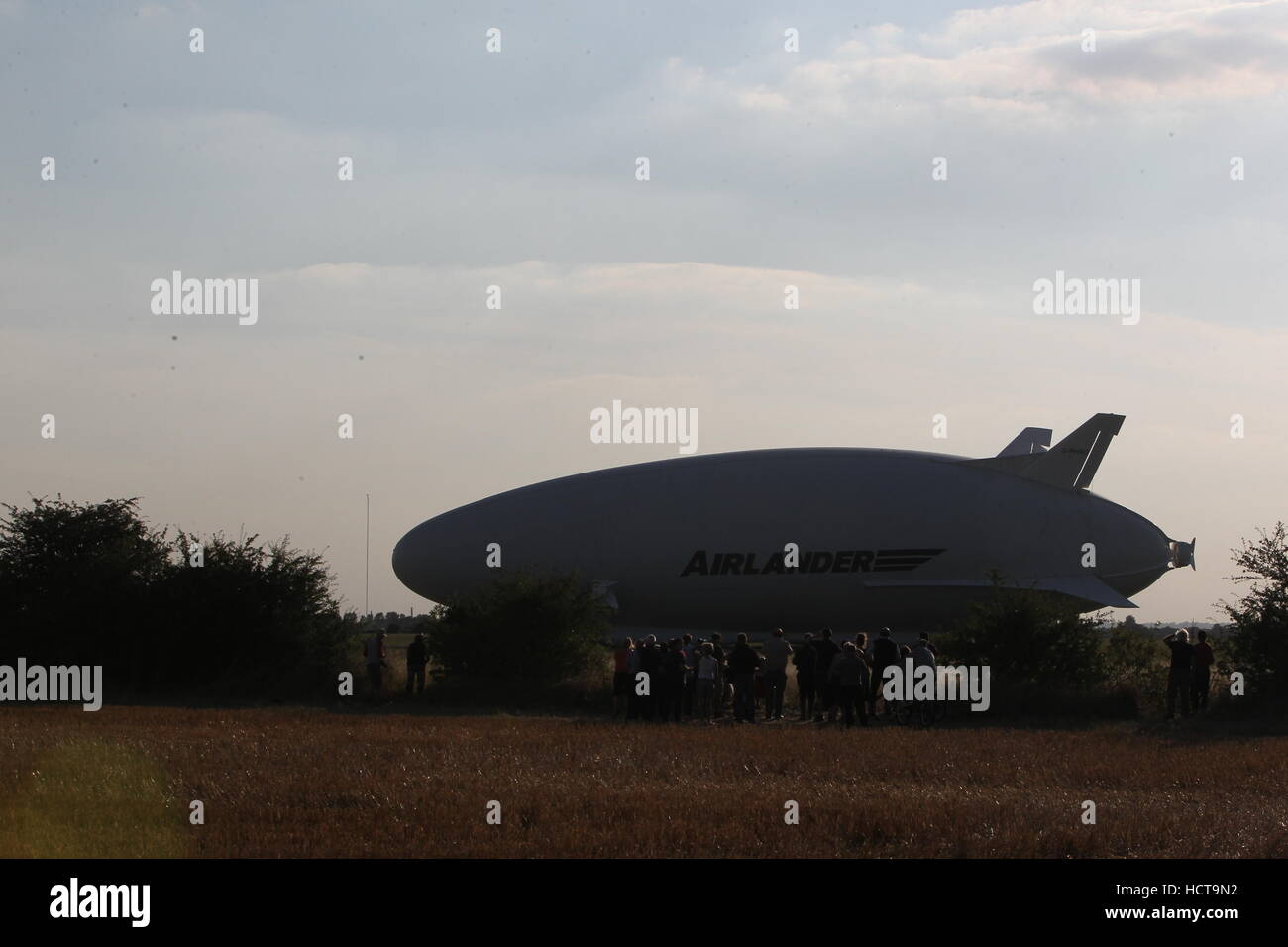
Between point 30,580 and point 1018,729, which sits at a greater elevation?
point 30,580

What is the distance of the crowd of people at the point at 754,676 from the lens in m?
26.2

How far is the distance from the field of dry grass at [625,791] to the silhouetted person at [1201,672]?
4.67m

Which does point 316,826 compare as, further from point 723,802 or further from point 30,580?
point 30,580

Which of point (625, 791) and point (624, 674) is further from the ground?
point (624, 674)

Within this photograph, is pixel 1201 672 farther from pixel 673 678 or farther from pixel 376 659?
pixel 376 659

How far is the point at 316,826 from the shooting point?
41.8 feet

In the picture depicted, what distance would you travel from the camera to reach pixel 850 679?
2581cm

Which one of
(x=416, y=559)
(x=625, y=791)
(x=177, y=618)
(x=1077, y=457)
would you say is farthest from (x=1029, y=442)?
(x=625, y=791)

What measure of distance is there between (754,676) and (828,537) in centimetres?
2469

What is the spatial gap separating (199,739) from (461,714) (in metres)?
9.07

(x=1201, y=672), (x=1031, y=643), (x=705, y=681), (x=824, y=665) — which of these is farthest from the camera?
(x=1031, y=643)
